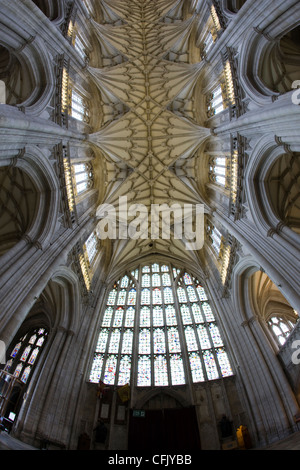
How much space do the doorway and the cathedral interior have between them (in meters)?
0.06

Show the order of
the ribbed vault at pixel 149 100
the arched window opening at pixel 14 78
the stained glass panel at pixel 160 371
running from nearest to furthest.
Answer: the arched window opening at pixel 14 78 → the stained glass panel at pixel 160 371 → the ribbed vault at pixel 149 100

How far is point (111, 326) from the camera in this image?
1634cm

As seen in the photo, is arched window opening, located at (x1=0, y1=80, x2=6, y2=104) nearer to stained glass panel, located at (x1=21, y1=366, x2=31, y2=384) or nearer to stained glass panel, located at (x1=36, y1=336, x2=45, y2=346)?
stained glass panel, located at (x1=36, y1=336, x2=45, y2=346)

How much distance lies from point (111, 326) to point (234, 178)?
36.0 ft

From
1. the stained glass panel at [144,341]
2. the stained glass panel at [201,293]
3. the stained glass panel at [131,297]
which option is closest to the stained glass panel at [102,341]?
the stained glass panel at [144,341]

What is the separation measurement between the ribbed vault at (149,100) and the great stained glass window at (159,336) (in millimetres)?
3018

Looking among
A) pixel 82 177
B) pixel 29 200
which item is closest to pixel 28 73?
pixel 29 200

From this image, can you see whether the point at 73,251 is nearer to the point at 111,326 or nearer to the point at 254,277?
the point at 111,326

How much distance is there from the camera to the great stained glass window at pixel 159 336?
45.1 feet

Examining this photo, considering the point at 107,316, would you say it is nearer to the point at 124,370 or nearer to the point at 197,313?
the point at 124,370

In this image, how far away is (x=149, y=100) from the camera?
19.0 meters

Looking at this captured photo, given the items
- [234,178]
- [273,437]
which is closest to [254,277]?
[234,178]

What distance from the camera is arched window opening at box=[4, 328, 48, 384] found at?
12.9m

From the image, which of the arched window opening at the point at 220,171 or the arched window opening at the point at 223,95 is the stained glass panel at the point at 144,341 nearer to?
the arched window opening at the point at 220,171
